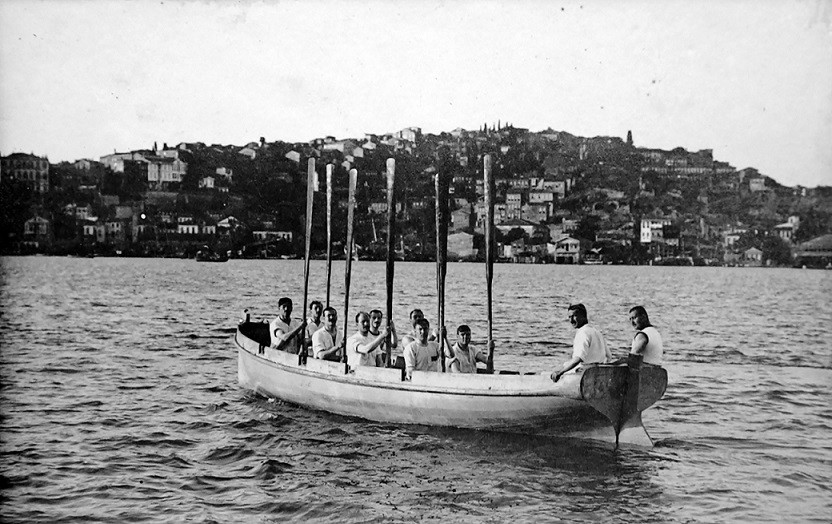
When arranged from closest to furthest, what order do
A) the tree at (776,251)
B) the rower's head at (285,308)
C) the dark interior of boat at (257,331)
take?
the rower's head at (285,308), the dark interior of boat at (257,331), the tree at (776,251)

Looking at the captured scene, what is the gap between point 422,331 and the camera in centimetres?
1471

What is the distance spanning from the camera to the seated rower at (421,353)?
578 inches

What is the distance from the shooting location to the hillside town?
134m

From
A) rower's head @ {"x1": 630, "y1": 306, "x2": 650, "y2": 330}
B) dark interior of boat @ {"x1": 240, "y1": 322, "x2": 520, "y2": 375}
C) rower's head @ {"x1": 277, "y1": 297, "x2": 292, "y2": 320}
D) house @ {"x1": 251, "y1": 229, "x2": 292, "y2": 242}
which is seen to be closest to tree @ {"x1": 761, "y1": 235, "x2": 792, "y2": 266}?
house @ {"x1": 251, "y1": 229, "x2": 292, "y2": 242}

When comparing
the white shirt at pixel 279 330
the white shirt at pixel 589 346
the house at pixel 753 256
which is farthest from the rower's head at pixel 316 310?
the house at pixel 753 256

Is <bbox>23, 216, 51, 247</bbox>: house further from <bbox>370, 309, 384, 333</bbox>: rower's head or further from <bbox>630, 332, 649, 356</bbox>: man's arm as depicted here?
<bbox>630, 332, 649, 356</bbox>: man's arm

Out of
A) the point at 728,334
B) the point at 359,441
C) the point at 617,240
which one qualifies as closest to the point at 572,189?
the point at 617,240

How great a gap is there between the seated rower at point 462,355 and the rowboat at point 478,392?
25 centimetres

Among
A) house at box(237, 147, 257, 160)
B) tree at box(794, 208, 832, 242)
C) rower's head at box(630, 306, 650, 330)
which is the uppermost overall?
house at box(237, 147, 257, 160)

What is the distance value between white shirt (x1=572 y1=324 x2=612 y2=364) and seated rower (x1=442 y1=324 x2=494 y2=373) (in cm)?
235

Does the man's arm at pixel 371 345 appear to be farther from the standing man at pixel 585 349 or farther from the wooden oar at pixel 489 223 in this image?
the standing man at pixel 585 349

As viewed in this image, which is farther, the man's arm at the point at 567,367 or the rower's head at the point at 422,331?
the rower's head at the point at 422,331

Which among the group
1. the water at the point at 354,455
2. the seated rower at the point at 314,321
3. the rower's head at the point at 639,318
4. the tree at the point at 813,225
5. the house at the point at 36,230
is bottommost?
the water at the point at 354,455

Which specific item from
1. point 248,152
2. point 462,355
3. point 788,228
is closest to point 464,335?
point 462,355
